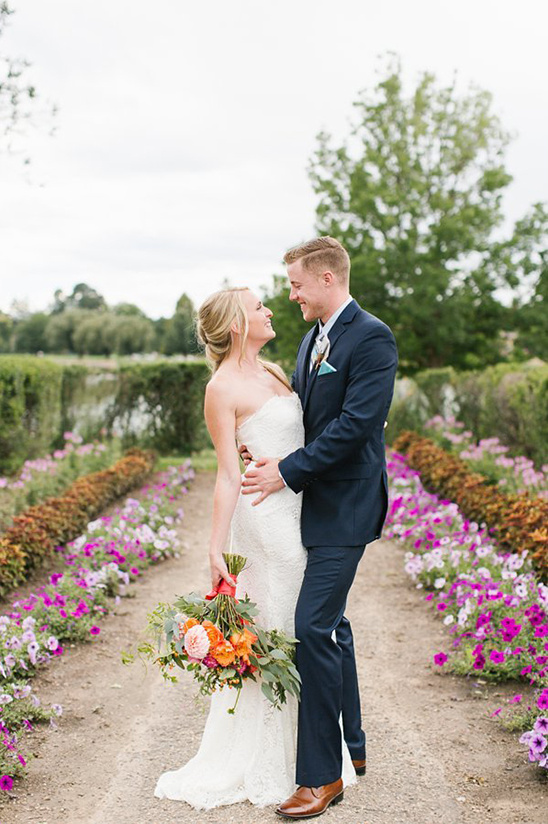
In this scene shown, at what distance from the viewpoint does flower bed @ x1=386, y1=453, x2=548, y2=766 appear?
188 inches

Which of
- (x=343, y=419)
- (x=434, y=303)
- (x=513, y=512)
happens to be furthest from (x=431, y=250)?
(x=343, y=419)

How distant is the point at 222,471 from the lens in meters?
3.60

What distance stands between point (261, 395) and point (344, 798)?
1.70 meters

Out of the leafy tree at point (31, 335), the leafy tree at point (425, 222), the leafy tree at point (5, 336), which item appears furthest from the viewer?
the leafy tree at point (31, 335)

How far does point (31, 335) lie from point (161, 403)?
7122 cm

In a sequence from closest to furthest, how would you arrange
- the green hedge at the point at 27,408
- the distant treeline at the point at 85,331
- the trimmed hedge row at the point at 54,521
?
the trimmed hedge row at the point at 54,521
the green hedge at the point at 27,408
the distant treeline at the point at 85,331

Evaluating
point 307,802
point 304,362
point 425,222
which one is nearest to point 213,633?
point 307,802

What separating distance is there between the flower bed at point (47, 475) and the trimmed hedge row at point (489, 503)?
4326 mm

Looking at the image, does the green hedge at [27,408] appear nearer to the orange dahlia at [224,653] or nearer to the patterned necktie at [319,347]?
the patterned necktie at [319,347]

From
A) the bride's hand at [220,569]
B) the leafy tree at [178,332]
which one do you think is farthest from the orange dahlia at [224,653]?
the leafy tree at [178,332]

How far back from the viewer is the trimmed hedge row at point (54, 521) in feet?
21.6

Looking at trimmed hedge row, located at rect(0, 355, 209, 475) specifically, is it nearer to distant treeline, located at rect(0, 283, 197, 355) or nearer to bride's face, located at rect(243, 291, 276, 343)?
bride's face, located at rect(243, 291, 276, 343)

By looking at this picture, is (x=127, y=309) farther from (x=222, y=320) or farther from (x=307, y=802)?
(x=307, y=802)

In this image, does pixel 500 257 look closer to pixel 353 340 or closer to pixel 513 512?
pixel 513 512
